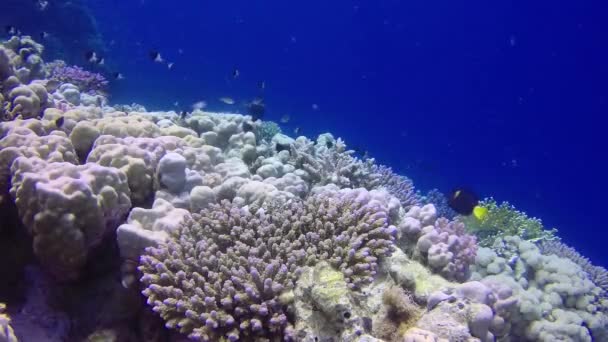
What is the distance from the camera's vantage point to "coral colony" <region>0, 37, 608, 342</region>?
339 centimetres

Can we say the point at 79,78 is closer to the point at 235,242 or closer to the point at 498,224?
the point at 235,242

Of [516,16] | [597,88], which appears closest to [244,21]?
[516,16]

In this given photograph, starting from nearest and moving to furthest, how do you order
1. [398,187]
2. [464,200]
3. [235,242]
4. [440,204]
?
1. [235,242]
2. [464,200]
3. [398,187]
4. [440,204]

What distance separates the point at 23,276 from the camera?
13.4 feet

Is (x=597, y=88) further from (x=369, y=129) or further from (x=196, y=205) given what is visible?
(x=196, y=205)

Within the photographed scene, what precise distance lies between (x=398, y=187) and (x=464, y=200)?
4.35 feet

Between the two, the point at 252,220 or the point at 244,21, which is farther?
the point at 244,21

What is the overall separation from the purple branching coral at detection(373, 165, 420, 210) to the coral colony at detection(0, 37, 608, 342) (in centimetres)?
213

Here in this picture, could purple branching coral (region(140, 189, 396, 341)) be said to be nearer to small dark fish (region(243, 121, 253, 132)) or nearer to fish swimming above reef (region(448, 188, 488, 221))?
small dark fish (region(243, 121, 253, 132))

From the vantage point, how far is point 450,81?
8556 centimetres

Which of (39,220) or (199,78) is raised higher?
(199,78)

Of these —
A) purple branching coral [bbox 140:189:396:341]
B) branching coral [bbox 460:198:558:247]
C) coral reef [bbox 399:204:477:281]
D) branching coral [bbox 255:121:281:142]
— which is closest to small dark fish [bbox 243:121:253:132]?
branching coral [bbox 255:121:281:142]

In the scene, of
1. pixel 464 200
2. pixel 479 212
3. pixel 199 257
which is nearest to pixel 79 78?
pixel 199 257

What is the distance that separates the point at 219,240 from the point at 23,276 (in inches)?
81.7
